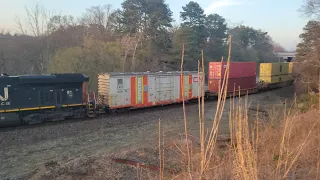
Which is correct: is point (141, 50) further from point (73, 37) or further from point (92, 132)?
point (92, 132)

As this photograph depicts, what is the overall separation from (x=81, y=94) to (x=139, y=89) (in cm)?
445

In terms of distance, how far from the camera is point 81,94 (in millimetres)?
16359

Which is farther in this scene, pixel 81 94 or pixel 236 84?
pixel 236 84

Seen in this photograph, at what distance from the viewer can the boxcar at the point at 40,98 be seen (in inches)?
542

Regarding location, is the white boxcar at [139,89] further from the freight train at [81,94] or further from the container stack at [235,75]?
the container stack at [235,75]

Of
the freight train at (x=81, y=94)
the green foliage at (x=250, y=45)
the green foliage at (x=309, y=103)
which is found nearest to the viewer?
the freight train at (x=81, y=94)

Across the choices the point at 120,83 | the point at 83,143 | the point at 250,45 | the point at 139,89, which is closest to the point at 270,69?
the point at 139,89

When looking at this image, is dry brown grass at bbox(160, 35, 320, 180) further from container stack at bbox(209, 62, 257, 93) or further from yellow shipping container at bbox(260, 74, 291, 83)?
yellow shipping container at bbox(260, 74, 291, 83)

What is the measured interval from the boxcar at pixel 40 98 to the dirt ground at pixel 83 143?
2.20 feet

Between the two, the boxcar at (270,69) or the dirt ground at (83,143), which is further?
the boxcar at (270,69)

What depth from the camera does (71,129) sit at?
45.2 feet

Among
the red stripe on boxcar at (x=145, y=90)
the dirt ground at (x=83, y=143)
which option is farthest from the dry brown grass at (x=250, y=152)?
the red stripe on boxcar at (x=145, y=90)

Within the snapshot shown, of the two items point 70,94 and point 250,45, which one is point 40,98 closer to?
point 70,94

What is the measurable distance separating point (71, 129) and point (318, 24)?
23267 mm
